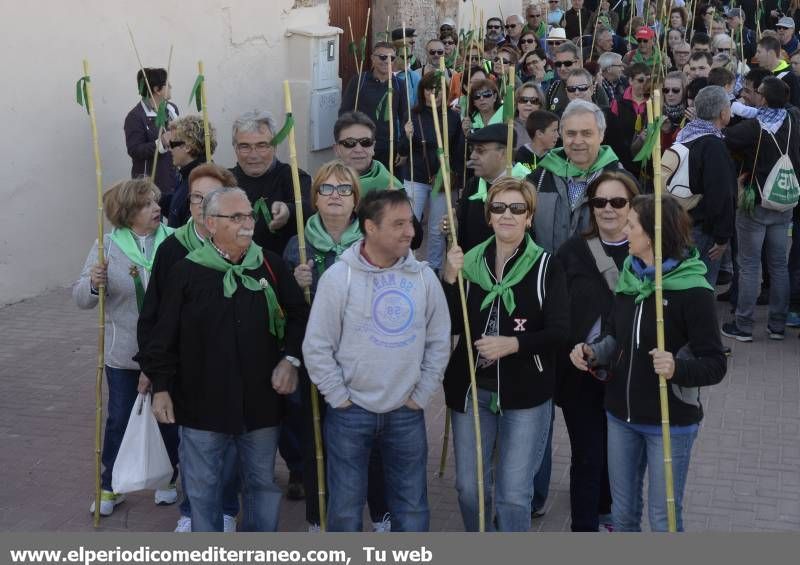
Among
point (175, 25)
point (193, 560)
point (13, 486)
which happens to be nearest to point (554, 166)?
point (193, 560)

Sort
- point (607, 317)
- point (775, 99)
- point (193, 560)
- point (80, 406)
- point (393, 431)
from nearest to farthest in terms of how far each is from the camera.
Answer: point (193, 560) < point (393, 431) < point (607, 317) < point (80, 406) < point (775, 99)

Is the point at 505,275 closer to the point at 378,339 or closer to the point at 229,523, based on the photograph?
the point at 378,339

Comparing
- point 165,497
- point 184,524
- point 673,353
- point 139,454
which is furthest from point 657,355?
point 165,497

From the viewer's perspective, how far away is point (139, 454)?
18.7 feet

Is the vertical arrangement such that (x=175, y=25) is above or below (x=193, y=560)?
above

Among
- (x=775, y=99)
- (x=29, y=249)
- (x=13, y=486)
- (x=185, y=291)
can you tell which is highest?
(x=775, y=99)

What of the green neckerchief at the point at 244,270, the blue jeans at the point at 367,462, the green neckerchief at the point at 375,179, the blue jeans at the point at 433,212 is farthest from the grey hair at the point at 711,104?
the green neckerchief at the point at 244,270

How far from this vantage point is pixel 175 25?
1184cm

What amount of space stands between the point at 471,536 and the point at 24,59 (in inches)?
262

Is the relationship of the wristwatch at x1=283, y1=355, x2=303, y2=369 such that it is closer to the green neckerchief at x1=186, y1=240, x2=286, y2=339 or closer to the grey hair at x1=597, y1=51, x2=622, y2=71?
the green neckerchief at x1=186, y1=240, x2=286, y2=339

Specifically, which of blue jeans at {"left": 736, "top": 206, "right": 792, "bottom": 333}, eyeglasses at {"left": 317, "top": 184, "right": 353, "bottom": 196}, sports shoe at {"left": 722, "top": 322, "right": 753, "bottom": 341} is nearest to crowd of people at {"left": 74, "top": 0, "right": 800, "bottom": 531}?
eyeglasses at {"left": 317, "top": 184, "right": 353, "bottom": 196}

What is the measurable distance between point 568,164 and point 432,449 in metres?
1.91

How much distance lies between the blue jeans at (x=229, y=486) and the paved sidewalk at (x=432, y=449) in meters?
0.28

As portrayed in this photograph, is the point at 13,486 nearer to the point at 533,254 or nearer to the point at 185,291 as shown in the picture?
the point at 185,291
